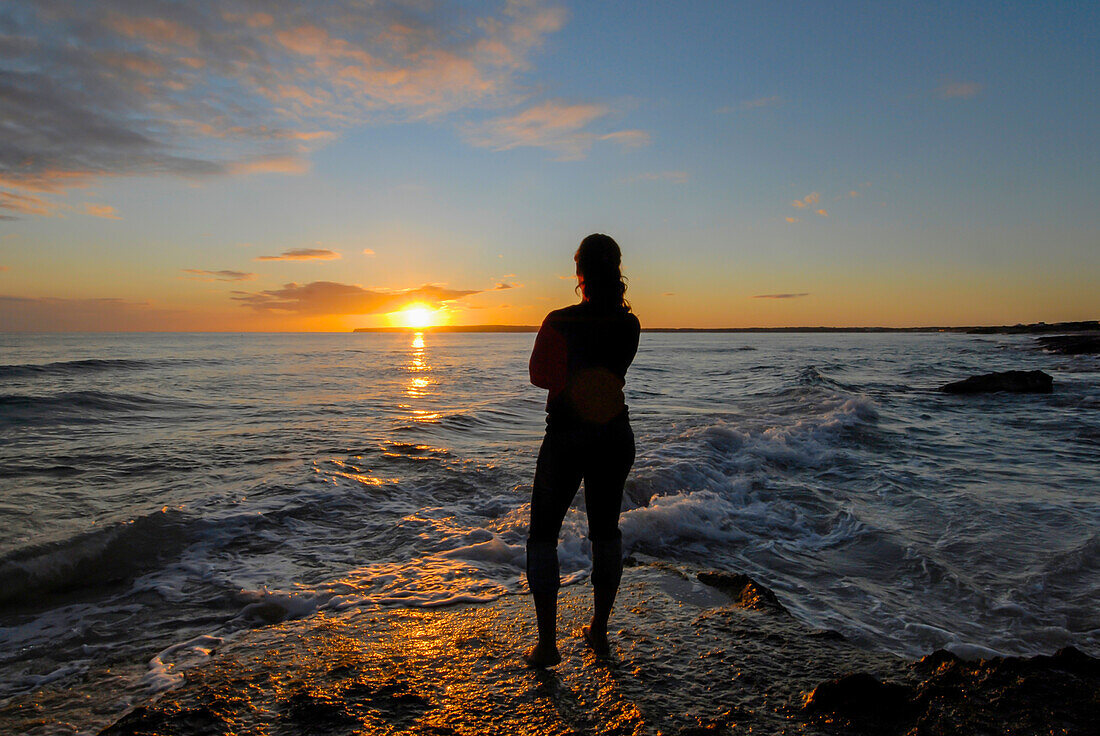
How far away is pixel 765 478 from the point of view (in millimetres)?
8820

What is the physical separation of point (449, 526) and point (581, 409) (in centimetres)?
395

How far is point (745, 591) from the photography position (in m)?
4.16

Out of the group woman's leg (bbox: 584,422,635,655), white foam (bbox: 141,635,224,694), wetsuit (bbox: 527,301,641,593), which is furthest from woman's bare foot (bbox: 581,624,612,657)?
white foam (bbox: 141,635,224,694)

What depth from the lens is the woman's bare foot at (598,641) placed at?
3.15 m

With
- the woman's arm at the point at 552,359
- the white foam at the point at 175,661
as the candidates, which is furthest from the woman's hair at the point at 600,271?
the white foam at the point at 175,661

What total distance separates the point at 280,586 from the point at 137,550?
1.95m

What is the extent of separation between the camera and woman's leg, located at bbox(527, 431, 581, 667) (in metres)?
2.98

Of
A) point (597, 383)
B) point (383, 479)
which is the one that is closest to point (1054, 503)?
point (597, 383)

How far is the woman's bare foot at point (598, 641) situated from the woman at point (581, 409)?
0.08 ft

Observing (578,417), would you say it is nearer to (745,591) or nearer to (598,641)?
(598,641)

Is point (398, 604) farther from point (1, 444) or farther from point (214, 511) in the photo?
point (1, 444)

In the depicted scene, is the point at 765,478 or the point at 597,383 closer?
the point at 597,383

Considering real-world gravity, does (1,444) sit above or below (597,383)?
below

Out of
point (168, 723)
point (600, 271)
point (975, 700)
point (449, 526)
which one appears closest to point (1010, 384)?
point (449, 526)
